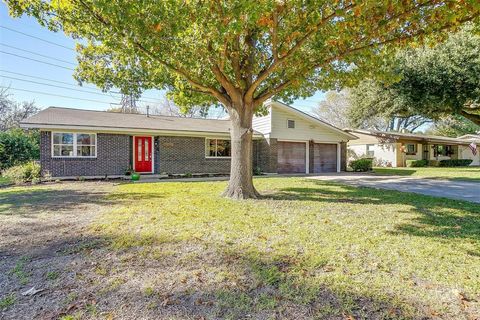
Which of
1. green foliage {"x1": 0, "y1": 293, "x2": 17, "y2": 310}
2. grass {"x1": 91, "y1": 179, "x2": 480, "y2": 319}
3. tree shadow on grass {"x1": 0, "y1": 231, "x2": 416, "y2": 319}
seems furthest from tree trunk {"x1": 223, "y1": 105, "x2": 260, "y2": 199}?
green foliage {"x1": 0, "y1": 293, "x2": 17, "y2": 310}

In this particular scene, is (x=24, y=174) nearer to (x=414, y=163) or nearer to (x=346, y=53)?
(x=346, y=53)

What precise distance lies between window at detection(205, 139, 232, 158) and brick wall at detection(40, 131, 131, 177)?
4.55 metres

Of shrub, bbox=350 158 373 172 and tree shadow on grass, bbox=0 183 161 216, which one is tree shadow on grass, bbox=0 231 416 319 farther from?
shrub, bbox=350 158 373 172

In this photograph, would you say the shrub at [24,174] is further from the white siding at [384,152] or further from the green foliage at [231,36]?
the white siding at [384,152]

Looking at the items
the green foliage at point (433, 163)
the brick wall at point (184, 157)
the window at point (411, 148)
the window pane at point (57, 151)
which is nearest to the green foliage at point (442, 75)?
the window at point (411, 148)

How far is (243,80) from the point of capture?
874 centimetres

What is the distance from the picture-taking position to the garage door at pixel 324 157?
64.3 feet

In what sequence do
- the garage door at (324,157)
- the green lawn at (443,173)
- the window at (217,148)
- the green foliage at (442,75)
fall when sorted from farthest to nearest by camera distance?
1. the garage door at (324,157)
2. the window at (217,148)
3. the green foliage at (442,75)
4. the green lawn at (443,173)

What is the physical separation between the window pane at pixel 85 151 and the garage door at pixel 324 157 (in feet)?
44.7

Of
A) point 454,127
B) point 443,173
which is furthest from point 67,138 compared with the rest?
point 454,127

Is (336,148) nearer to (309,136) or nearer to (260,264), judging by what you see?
(309,136)

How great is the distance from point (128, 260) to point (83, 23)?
6475 mm

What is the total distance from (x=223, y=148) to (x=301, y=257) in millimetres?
13923

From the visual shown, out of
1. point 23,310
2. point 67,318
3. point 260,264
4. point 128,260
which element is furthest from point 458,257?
point 23,310
